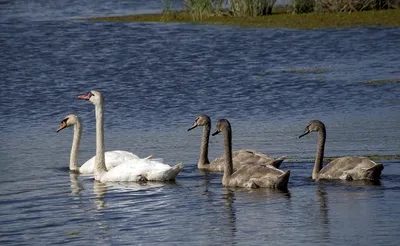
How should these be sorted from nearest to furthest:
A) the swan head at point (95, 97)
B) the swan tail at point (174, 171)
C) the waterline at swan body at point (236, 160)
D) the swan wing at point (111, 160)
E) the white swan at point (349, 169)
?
the white swan at point (349, 169) → the swan tail at point (174, 171) → the waterline at swan body at point (236, 160) → the swan wing at point (111, 160) → the swan head at point (95, 97)

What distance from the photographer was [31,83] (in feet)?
77.4

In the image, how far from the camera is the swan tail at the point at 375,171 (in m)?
12.7

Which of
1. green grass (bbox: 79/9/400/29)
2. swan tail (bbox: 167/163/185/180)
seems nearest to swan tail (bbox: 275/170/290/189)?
swan tail (bbox: 167/163/185/180)

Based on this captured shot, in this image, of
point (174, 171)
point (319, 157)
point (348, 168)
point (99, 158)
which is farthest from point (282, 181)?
point (99, 158)

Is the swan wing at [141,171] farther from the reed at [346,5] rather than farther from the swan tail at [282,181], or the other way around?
the reed at [346,5]

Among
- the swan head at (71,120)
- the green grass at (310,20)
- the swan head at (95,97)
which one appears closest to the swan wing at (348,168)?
the swan head at (95,97)

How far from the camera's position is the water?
1087 cm

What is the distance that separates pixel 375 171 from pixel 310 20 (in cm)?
1858

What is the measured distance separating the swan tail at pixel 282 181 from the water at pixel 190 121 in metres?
0.16

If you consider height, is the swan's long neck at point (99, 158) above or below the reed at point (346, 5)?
below

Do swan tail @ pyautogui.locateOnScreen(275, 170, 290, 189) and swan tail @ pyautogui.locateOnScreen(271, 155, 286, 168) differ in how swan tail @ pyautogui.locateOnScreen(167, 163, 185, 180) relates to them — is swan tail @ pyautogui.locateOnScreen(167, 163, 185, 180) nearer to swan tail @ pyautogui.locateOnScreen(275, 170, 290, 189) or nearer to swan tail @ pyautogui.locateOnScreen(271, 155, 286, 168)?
swan tail @ pyautogui.locateOnScreen(271, 155, 286, 168)

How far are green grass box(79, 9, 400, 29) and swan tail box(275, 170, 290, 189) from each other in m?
17.2

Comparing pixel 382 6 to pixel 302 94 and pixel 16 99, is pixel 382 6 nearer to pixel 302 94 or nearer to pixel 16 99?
pixel 302 94

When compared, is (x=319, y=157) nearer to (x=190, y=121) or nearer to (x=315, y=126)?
(x=315, y=126)
